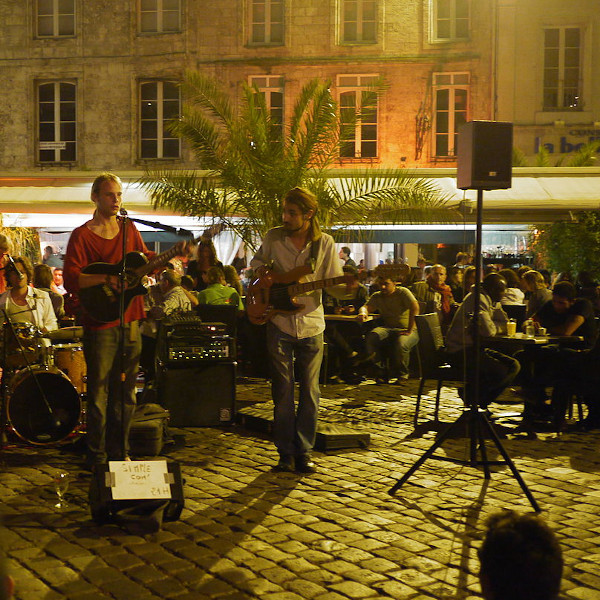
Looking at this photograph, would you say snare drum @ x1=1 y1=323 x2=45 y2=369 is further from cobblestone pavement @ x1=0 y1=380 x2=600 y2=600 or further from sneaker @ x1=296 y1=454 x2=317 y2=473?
sneaker @ x1=296 y1=454 x2=317 y2=473

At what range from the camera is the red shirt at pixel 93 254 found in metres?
6.20

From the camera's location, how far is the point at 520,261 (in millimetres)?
19000

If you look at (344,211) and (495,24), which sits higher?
(495,24)

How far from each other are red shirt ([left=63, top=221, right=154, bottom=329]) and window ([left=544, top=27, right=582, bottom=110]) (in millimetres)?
19060

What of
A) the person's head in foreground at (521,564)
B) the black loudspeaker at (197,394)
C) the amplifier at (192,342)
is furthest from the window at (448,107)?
the person's head in foreground at (521,564)

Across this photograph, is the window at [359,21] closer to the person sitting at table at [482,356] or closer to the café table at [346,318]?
the café table at [346,318]

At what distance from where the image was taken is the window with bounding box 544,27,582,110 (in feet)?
76.9

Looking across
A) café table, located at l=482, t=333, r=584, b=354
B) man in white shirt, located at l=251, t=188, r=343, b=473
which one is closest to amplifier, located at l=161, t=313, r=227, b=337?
man in white shirt, located at l=251, t=188, r=343, b=473

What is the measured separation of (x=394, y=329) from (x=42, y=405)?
5490mm

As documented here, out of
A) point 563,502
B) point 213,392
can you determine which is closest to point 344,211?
point 213,392

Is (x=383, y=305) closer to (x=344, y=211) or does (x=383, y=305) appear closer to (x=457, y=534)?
(x=344, y=211)

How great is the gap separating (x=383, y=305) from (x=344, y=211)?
172 centimetres

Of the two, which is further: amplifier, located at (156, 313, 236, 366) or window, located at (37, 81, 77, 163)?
window, located at (37, 81, 77, 163)

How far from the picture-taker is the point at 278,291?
6.55 m
